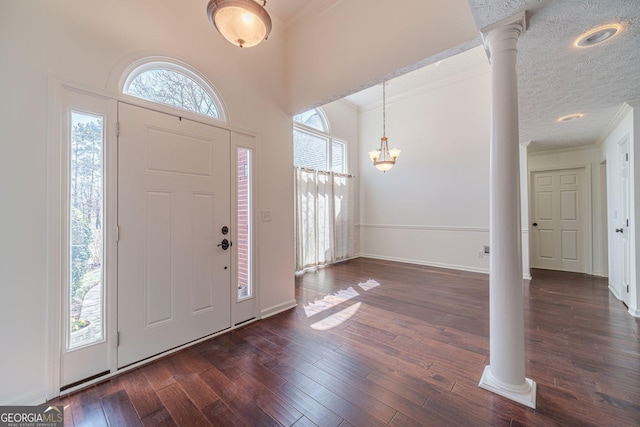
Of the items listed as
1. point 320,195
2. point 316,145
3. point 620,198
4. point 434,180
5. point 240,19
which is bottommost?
point 620,198

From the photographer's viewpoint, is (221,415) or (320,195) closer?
(221,415)

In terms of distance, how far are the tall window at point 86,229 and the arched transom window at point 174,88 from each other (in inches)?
18.1

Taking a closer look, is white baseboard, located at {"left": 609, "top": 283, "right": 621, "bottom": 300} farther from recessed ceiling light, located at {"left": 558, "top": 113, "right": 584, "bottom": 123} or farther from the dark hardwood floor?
recessed ceiling light, located at {"left": 558, "top": 113, "right": 584, "bottom": 123}

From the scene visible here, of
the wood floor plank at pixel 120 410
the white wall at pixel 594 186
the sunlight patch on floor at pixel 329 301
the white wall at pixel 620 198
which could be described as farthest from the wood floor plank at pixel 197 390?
the white wall at pixel 594 186

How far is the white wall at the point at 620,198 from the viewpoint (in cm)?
294

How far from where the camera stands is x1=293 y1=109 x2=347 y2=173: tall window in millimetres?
5425

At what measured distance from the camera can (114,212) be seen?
78.0 inches

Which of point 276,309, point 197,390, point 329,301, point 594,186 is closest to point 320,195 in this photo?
point 329,301

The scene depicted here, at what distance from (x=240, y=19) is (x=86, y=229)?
1.88 meters

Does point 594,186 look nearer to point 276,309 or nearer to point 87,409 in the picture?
point 276,309

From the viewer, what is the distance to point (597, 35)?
5.64 ft

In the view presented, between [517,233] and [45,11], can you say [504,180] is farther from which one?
[45,11]

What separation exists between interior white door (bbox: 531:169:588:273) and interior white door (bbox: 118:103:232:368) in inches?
256

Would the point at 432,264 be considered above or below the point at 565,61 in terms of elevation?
below
